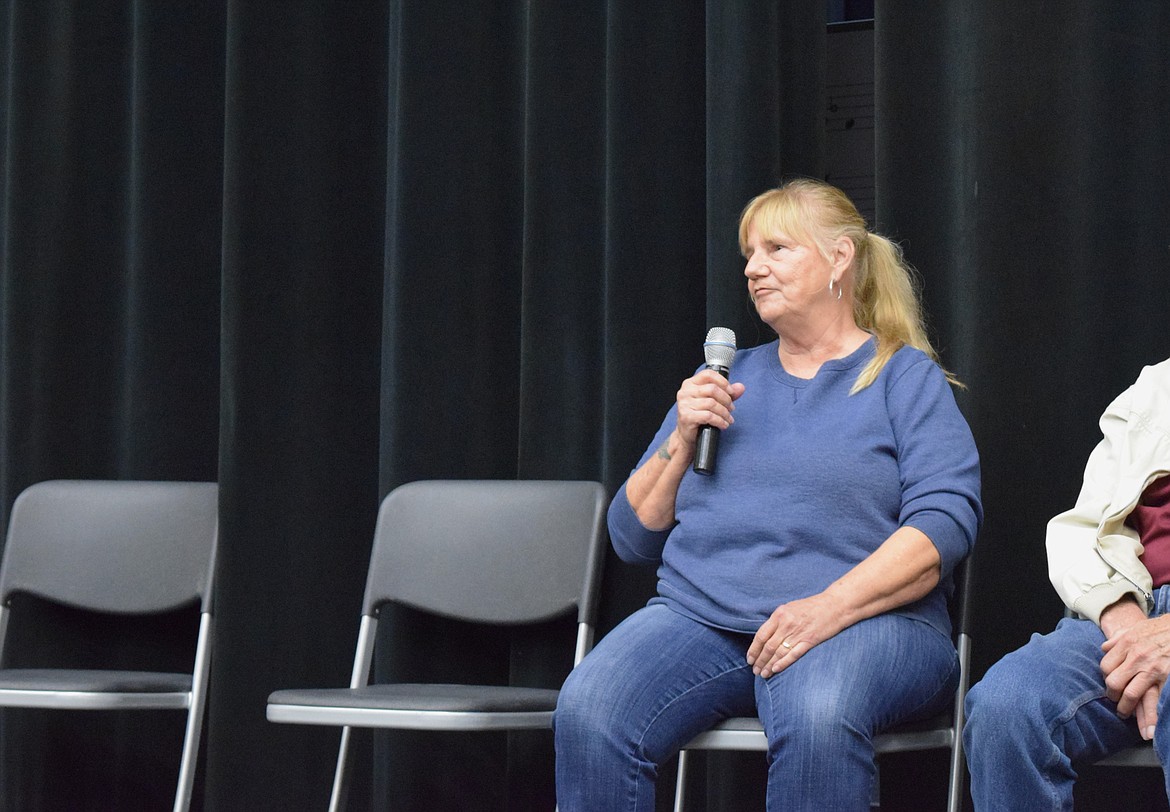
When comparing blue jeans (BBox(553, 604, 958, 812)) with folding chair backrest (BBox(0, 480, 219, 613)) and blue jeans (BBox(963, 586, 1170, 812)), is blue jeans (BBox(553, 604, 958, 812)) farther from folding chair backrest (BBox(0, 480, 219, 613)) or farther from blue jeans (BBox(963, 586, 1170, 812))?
folding chair backrest (BBox(0, 480, 219, 613))

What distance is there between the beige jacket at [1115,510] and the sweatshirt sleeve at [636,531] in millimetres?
617

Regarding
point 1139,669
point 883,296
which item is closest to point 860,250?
point 883,296

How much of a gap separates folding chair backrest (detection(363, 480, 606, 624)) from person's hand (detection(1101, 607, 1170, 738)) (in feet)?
3.10

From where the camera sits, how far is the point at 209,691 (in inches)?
118

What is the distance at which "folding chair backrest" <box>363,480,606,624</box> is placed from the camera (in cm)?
254

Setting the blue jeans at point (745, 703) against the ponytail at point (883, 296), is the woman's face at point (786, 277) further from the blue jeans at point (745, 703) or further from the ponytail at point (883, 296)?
the blue jeans at point (745, 703)

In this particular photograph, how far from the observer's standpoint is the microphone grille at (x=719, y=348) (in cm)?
211

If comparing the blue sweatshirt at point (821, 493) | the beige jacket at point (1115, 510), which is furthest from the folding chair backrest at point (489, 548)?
the beige jacket at point (1115, 510)

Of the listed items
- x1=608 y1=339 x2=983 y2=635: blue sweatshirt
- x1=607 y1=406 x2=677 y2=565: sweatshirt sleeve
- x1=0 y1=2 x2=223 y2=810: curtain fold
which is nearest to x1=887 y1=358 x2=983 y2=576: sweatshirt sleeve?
x1=608 y1=339 x2=983 y2=635: blue sweatshirt

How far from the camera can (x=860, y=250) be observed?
91.3 inches

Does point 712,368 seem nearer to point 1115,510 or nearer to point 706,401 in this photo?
point 706,401

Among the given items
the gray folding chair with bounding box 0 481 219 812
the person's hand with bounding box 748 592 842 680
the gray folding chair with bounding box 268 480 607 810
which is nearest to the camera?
the person's hand with bounding box 748 592 842 680

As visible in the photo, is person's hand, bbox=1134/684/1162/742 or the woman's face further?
the woman's face

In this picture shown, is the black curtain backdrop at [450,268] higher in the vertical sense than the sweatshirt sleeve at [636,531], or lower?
higher
